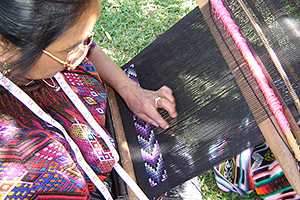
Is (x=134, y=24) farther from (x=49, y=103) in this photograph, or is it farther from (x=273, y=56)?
(x=273, y=56)

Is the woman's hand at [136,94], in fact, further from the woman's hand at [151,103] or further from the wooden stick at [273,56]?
the wooden stick at [273,56]

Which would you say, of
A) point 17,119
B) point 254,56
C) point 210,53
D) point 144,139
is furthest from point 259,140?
point 17,119

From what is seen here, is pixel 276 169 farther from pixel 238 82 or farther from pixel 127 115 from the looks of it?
pixel 127 115

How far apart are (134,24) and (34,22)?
5.73 feet

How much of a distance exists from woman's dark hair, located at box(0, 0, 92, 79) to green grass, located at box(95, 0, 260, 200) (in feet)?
4.88

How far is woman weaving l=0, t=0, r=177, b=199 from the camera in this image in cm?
81

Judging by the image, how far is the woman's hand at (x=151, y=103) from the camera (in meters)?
1.40

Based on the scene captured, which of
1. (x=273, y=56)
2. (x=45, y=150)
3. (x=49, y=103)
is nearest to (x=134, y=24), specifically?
(x=49, y=103)

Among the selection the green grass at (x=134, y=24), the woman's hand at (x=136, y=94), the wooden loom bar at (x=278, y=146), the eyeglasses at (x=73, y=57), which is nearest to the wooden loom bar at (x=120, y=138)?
the woman's hand at (x=136, y=94)

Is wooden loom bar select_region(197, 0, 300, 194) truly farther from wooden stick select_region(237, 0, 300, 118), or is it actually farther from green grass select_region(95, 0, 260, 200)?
green grass select_region(95, 0, 260, 200)

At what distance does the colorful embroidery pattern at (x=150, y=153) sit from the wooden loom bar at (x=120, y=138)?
0.07 meters

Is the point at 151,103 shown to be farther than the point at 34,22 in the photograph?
Yes

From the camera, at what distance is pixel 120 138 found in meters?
1.49

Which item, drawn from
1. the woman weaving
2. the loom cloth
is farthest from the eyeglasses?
the loom cloth
